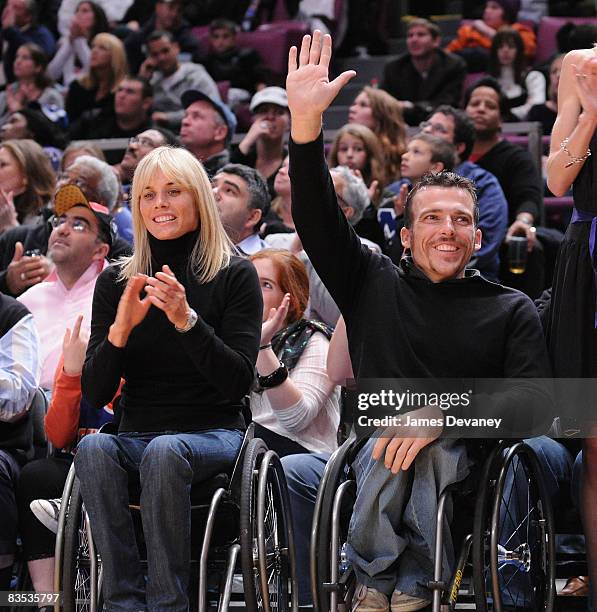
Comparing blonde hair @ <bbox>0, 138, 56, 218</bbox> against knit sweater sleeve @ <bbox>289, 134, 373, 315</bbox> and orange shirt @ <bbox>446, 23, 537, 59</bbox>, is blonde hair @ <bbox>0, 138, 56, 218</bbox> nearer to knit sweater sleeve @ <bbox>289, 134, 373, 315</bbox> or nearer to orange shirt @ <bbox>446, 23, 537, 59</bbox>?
knit sweater sleeve @ <bbox>289, 134, 373, 315</bbox>

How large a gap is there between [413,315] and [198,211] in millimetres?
709

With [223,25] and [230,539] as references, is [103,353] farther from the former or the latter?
[223,25]

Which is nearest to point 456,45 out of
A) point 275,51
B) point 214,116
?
point 275,51

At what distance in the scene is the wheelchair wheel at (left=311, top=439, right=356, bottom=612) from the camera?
282 cm

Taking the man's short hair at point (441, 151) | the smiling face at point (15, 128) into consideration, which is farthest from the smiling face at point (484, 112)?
the smiling face at point (15, 128)

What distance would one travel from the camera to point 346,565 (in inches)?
117

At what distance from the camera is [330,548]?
286 centimetres

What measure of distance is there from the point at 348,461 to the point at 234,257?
0.67 m

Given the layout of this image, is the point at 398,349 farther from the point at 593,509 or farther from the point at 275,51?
the point at 275,51

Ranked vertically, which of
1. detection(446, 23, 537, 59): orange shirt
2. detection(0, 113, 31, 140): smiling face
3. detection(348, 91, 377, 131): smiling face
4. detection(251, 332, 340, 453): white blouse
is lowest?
detection(251, 332, 340, 453): white blouse

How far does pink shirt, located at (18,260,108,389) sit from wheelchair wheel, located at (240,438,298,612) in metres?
1.18

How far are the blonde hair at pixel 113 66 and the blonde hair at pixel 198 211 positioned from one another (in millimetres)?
4989

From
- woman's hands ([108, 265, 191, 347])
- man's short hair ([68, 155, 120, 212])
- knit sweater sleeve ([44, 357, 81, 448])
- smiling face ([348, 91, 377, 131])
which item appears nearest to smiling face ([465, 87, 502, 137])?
smiling face ([348, 91, 377, 131])

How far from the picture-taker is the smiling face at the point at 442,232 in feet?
10.3
